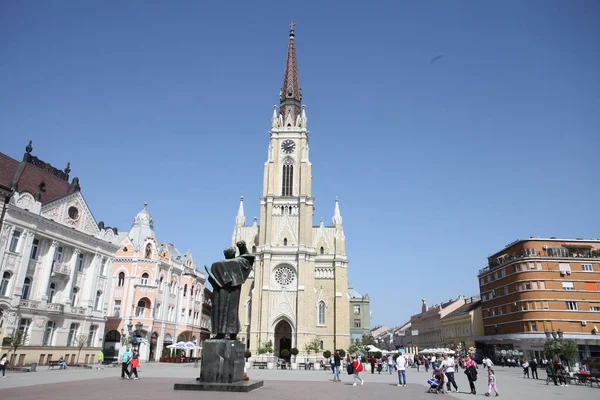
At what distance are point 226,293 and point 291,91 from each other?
6439 cm

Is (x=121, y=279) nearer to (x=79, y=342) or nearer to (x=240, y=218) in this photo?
(x=79, y=342)

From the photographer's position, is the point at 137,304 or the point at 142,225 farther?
the point at 142,225

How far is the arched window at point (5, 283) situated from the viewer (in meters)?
30.1

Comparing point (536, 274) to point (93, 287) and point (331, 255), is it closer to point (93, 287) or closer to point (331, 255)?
point (331, 255)

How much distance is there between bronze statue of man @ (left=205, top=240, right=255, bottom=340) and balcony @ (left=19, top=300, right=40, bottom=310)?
23.8 metres

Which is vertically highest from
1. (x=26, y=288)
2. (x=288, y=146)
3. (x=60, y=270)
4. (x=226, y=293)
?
(x=288, y=146)

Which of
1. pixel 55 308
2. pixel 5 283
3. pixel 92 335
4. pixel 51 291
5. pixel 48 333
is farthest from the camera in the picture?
pixel 92 335

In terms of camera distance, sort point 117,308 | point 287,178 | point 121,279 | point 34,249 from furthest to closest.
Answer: point 287,178 < point 121,279 < point 117,308 < point 34,249

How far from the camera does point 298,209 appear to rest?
207 ft

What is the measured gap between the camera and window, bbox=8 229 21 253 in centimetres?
3078

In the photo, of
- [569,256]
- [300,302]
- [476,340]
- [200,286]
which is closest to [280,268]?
[300,302]

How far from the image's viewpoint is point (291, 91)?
75.3m

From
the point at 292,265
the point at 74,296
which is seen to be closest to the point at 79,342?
the point at 74,296

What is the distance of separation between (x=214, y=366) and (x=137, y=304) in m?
38.4
